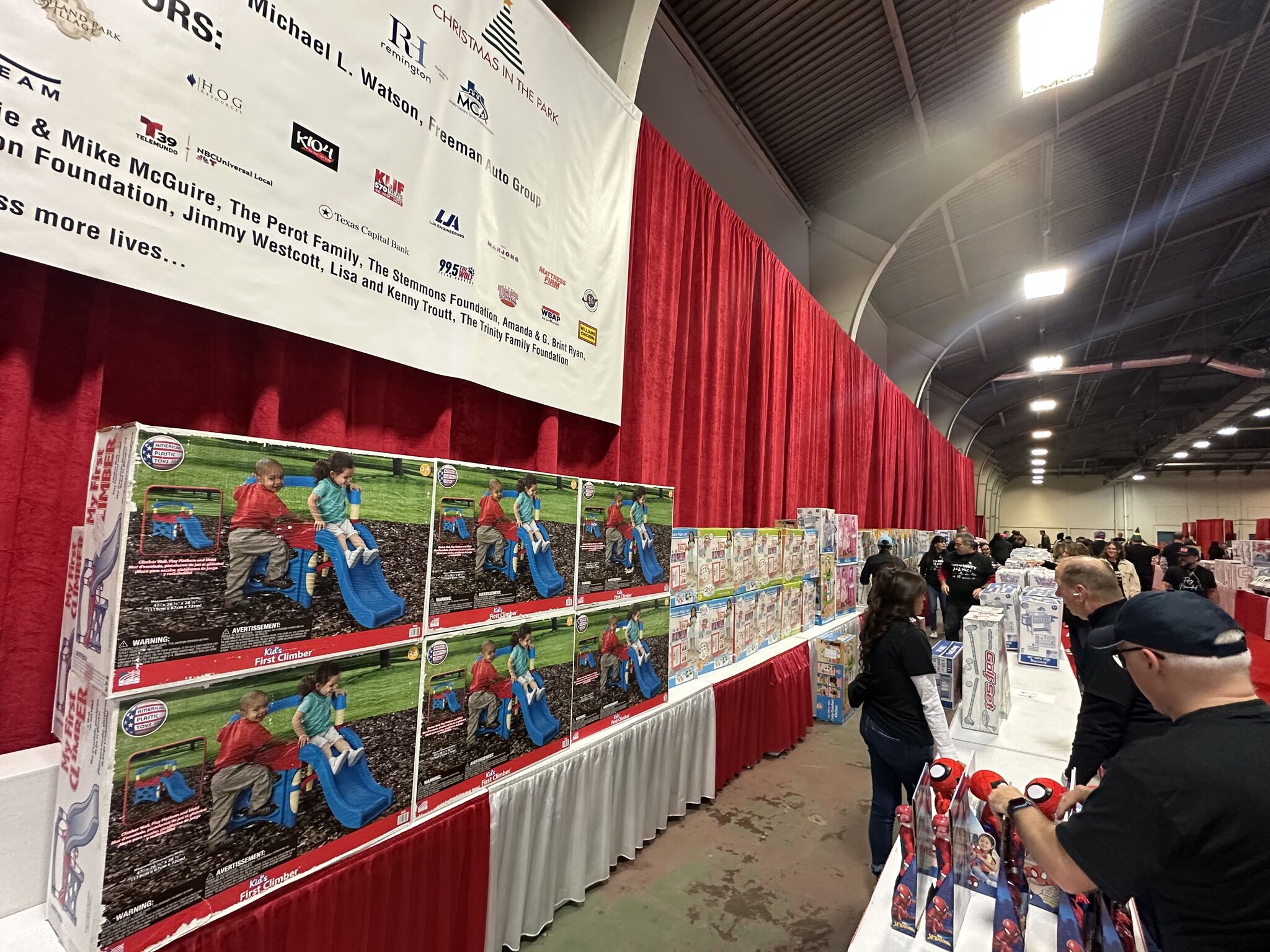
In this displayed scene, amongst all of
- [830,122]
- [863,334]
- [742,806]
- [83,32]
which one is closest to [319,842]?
[83,32]

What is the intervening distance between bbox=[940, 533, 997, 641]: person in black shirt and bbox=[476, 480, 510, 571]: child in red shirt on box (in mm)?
4916

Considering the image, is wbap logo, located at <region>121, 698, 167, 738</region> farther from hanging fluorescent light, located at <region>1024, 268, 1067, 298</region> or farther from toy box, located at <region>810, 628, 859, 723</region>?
hanging fluorescent light, located at <region>1024, 268, 1067, 298</region>

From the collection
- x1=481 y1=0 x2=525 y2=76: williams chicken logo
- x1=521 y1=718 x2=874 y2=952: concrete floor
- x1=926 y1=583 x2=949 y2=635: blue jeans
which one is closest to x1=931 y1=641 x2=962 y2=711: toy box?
x1=521 y1=718 x2=874 y2=952: concrete floor

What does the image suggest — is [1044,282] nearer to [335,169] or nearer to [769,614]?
[769,614]

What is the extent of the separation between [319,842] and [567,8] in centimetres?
411

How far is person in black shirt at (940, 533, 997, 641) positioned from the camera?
5.40 metres

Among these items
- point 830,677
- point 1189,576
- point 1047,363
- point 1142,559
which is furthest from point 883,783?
point 1047,363

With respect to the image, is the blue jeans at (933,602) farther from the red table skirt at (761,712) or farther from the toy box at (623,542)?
the toy box at (623,542)

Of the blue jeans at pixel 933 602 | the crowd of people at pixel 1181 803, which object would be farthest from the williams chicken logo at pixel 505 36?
the blue jeans at pixel 933 602

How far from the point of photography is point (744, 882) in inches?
102

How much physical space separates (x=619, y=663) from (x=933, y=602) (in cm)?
659

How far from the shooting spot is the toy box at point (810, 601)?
495 cm

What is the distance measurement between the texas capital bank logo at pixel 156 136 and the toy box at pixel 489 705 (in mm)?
1451

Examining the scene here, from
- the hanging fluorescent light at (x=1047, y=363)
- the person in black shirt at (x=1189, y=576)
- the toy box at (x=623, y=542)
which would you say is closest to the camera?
the toy box at (x=623, y=542)
